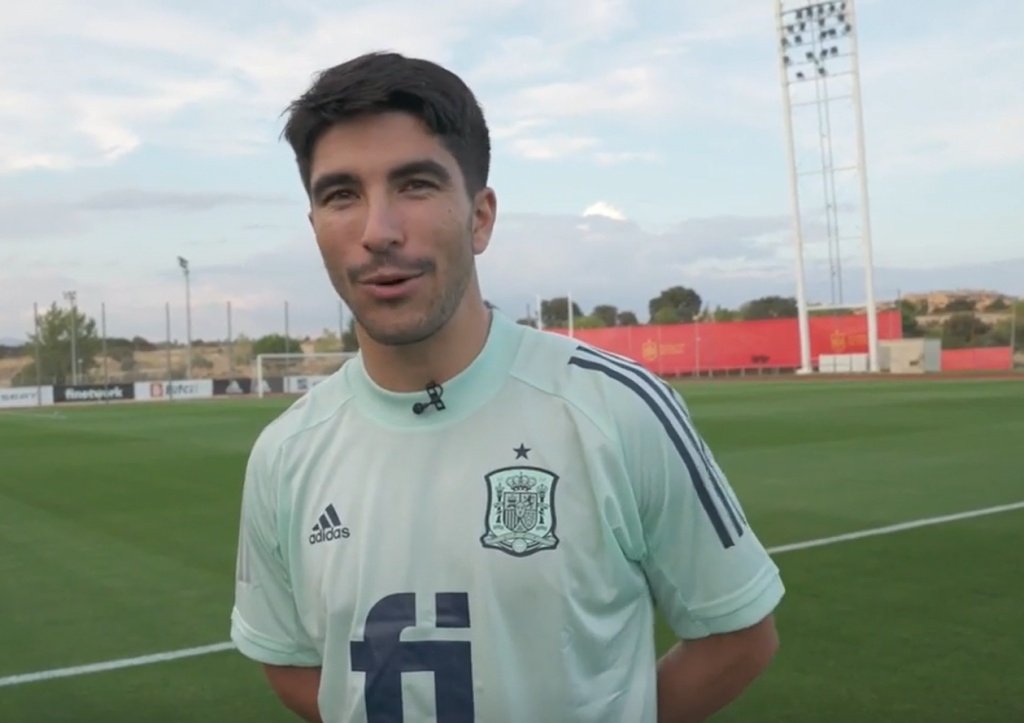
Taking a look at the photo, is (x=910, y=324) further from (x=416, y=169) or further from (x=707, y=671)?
(x=416, y=169)

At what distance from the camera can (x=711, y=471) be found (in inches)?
77.5

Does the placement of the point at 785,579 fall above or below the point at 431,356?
below

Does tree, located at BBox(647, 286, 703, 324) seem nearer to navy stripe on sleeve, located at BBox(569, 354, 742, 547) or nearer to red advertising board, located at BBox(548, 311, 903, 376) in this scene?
red advertising board, located at BBox(548, 311, 903, 376)

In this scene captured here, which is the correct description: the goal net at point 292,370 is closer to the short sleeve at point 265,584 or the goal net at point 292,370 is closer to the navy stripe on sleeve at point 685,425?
the short sleeve at point 265,584

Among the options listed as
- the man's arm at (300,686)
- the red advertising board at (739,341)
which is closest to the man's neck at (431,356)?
the man's arm at (300,686)

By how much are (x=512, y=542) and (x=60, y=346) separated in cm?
6101

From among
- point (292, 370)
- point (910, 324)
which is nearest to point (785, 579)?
point (292, 370)

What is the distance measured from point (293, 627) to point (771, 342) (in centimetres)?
5806

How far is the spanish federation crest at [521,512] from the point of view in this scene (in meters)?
1.85

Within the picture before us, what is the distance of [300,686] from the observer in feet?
7.29

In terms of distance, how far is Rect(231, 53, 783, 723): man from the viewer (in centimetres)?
186

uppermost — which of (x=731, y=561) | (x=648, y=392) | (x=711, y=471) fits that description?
(x=648, y=392)

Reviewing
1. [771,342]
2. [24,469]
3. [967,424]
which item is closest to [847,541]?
[967,424]

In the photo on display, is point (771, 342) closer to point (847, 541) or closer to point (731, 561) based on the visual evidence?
point (847, 541)
